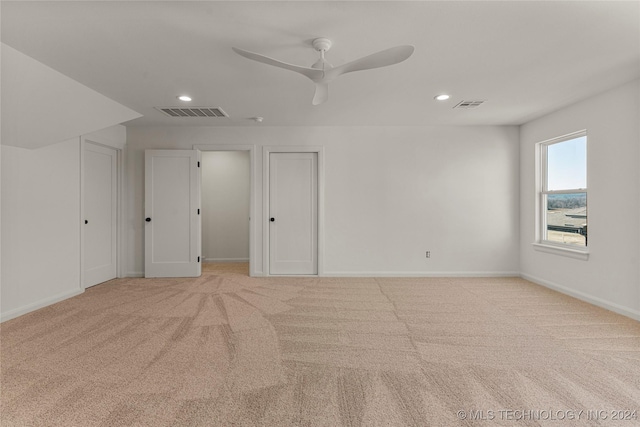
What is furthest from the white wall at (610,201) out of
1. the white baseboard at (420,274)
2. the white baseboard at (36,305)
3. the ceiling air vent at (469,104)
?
the white baseboard at (36,305)

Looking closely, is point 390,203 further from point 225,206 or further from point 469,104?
point 225,206

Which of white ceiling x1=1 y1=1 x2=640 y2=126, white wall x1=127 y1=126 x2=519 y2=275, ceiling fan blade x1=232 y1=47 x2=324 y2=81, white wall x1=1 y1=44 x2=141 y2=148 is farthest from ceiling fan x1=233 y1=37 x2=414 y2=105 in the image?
white wall x1=127 y1=126 x2=519 y2=275

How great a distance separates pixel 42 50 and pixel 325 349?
3.34 metres

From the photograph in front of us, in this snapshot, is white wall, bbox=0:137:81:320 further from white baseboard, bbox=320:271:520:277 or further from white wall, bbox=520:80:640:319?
white wall, bbox=520:80:640:319

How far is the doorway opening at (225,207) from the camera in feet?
21.1

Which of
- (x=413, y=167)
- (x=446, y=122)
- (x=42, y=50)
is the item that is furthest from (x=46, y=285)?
(x=446, y=122)

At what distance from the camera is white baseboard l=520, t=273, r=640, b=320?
3.18 metres

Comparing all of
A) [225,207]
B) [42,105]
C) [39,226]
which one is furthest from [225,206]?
[42,105]

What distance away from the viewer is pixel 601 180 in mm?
3502

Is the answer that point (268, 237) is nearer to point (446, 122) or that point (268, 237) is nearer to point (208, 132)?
point (208, 132)

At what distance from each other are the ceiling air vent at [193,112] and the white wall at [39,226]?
4.00 feet

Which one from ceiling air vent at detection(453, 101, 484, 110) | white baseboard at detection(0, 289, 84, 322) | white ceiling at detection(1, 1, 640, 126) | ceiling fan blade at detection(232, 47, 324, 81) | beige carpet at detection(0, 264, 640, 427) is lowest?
beige carpet at detection(0, 264, 640, 427)

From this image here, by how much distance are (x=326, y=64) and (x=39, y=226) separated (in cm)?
367

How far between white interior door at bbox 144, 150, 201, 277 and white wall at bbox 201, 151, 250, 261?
149cm
